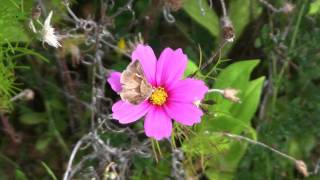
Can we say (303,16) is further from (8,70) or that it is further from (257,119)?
(8,70)

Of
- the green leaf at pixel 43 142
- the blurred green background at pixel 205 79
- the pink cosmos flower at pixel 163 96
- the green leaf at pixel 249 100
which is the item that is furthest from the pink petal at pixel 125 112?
Result: the green leaf at pixel 43 142

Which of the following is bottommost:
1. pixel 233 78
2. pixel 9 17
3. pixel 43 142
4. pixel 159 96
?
pixel 43 142

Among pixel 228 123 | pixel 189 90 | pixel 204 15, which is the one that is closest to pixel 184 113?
pixel 189 90

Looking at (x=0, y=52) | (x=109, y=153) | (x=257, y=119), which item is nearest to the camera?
(x=0, y=52)

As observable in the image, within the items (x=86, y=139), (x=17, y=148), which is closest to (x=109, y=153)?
(x=86, y=139)

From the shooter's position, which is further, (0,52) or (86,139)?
(86,139)

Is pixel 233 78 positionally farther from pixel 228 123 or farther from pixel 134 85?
pixel 134 85

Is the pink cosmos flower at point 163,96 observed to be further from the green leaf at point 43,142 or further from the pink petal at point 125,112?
the green leaf at point 43,142
